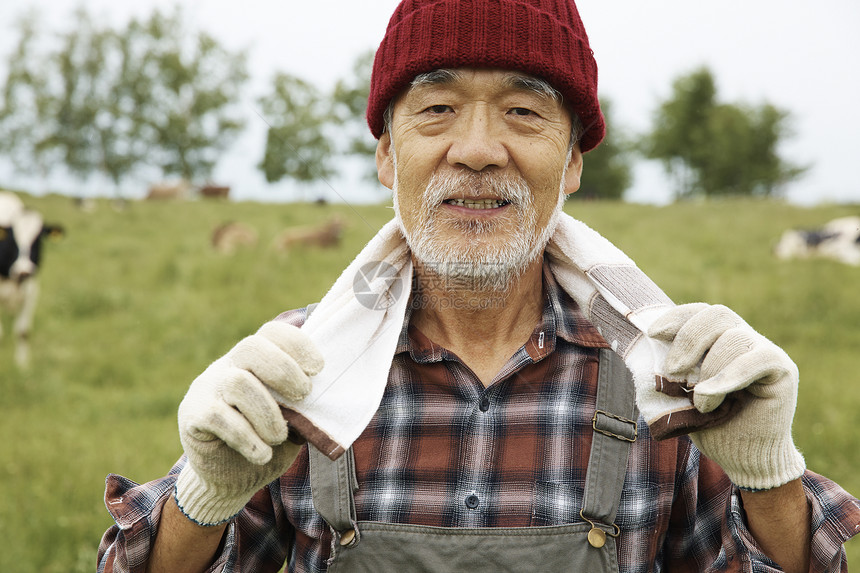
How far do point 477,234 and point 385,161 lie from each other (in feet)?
1.78

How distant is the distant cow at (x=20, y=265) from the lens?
31.3ft

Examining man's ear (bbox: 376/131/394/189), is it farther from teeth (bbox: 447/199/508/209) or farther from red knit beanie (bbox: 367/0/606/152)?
teeth (bbox: 447/199/508/209)

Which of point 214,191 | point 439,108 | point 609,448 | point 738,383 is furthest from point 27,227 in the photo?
point 214,191

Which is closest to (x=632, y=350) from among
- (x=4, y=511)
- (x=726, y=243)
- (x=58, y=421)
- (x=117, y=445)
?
(x=4, y=511)

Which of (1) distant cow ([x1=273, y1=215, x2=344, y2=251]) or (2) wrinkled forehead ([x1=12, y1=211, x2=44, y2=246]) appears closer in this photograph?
(2) wrinkled forehead ([x1=12, y1=211, x2=44, y2=246])

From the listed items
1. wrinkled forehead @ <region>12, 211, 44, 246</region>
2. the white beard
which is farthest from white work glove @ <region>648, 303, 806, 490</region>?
wrinkled forehead @ <region>12, 211, 44, 246</region>

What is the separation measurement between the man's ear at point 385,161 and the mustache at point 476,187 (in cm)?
34

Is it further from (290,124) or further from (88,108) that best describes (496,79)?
(88,108)

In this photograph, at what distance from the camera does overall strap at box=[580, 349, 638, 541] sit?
6.50 ft

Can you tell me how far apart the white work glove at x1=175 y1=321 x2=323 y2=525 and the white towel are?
0.36ft

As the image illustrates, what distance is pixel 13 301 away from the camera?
9.91 m

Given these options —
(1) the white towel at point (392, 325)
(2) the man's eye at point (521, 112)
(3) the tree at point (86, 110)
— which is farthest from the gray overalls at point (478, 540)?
(3) the tree at point (86, 110)

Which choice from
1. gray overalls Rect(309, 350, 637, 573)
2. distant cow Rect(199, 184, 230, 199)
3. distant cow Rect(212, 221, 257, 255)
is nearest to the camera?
gray overalls Rect(309, 350, 637, 573)

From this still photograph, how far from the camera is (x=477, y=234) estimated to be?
229 cm
